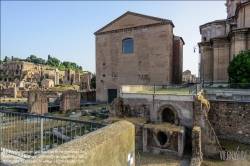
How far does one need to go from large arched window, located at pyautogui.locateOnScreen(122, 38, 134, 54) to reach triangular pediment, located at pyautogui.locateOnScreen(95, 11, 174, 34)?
210cm

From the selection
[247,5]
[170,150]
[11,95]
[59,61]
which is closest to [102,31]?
[247,5]

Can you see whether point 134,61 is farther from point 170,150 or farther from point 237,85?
point 170,150

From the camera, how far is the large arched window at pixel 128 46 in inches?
1003

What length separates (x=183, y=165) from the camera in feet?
26.5

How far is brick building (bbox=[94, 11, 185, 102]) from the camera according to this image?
2319 cm

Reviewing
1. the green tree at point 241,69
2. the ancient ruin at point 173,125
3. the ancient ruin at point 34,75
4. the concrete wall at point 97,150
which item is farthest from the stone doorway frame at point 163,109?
the ancient ruin at point 34,75

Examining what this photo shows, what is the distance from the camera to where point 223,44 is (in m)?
22.1

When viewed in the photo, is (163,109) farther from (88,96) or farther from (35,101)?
(88,96)

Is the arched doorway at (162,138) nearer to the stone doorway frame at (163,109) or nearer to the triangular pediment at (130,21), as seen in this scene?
the stone doorway frame at (163,109)

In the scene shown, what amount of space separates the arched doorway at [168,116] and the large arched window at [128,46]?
16.0 m

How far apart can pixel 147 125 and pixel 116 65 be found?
57.2ft

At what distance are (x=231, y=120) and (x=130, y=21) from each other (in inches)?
769

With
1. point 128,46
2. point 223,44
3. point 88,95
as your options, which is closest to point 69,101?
point 88,95

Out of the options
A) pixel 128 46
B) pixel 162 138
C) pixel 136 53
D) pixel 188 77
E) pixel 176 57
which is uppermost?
pixel 128 46
